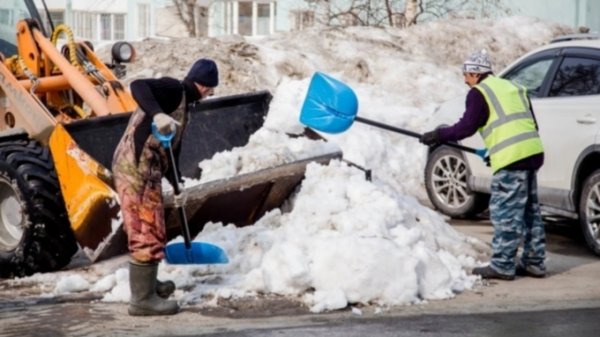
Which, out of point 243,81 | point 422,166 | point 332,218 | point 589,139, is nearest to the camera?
point 332,218

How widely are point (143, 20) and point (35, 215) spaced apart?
104ft

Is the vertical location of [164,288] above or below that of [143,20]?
above

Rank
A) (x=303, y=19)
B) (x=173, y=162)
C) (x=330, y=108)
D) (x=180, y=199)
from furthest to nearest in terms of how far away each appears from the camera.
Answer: (x=303, y=19) → (x=330, y=108) → (x=180, y=199) → (x=173, y=162)

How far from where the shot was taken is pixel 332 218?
9844 millimetres

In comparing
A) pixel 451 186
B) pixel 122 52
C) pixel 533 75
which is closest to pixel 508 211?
pixel 533 75

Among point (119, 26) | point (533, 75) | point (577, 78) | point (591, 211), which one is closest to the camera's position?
point (591, 211)

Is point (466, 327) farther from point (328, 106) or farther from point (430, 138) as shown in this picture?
point (328, 106)

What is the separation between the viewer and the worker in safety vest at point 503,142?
9906mm

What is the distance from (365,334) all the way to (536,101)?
4.58 m

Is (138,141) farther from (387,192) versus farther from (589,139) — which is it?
(589,139)

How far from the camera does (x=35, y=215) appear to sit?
9859 millimetres

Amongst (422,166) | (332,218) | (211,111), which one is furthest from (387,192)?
(422,166)

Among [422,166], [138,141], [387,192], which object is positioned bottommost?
[422,166]

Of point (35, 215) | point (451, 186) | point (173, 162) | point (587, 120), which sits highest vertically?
point (173, 162)
